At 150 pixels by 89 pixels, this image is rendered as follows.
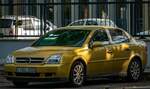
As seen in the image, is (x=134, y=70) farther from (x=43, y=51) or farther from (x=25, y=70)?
(x=25, y=70)

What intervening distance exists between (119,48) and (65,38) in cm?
149

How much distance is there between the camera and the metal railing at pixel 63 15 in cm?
2072

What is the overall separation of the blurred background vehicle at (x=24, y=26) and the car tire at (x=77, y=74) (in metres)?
6.51

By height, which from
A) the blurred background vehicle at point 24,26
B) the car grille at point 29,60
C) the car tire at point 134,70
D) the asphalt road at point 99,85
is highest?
the blurred background vehicle at point 24,26

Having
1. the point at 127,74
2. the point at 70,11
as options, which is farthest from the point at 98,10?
the point at 127,74

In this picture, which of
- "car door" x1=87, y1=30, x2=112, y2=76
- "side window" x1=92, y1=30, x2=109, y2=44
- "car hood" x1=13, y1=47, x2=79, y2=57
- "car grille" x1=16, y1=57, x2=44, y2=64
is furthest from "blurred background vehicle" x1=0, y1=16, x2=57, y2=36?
"car grille" x1=16, y1=57, x2=44, y2=64

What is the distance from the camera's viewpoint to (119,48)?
15.9 meters

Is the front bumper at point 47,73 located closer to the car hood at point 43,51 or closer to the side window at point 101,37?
the car hood at point 43,51

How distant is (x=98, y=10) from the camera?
20.9 metres

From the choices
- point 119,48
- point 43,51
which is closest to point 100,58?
point 119,48

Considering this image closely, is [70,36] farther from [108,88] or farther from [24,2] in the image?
[24,2]

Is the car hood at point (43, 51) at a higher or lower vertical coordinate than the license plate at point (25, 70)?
higher

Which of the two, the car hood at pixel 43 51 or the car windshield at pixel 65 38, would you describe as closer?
the car hood at pixel 43 51

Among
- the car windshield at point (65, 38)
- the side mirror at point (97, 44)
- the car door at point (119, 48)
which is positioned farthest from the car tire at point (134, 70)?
the car windshield at point (65, 38)
